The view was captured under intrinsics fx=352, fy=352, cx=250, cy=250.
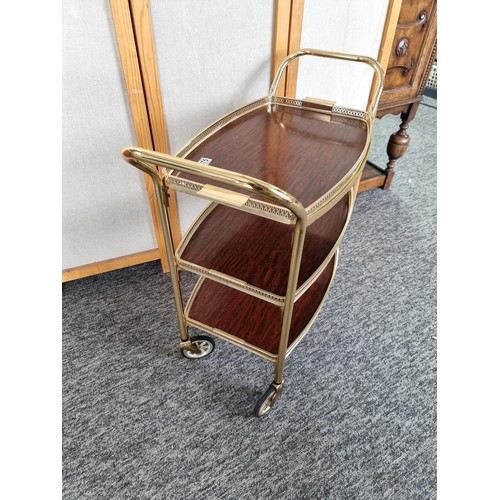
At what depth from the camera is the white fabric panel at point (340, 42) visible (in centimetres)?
104

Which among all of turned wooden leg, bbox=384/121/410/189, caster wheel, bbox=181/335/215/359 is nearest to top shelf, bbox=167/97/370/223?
caster wheel, bbox=181/335/215/359

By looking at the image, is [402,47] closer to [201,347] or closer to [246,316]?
[246,316]

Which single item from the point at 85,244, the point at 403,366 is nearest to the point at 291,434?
the point at 403,366

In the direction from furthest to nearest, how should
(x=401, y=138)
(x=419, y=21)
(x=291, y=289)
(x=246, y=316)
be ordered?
(x=401, y=138) < (x=419, y=21) < (x=246, y=316) < (x=291, y=289)

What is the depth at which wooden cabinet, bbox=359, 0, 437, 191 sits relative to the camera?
1210 millimetres

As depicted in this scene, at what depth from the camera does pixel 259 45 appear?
100 cm

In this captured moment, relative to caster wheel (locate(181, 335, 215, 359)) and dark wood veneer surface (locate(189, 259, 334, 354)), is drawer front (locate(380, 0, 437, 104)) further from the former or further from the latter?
caster wheel (locate(181, 335, 215, 359))

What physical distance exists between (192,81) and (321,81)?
1.53 ft

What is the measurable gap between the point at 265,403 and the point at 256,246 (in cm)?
41

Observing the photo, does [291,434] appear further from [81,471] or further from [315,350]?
[81,471]

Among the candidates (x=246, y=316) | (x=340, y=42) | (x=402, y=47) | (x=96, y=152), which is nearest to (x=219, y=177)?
(x=246, y=316)

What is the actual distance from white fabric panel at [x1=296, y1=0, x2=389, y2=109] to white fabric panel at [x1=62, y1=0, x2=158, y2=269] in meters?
0.57

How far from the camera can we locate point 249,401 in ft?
3.14

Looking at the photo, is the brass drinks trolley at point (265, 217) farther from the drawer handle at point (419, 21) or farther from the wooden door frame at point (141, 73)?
the drawer handle at point (419, 21)
